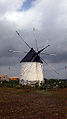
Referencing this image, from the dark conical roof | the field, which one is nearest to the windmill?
the dark conical roof

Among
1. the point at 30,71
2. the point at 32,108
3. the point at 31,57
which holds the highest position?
the point at 31,57

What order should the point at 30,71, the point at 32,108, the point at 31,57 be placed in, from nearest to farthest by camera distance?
the point at 32,108
the point at 30,71
the point at 31,57

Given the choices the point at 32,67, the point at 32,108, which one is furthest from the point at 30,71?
the point at 32,108

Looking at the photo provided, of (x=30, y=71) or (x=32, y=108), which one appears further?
(x=30, y=71)

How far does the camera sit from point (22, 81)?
33.8 m

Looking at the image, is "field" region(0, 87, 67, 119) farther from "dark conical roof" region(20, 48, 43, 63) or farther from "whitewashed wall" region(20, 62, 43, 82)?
"dark conical roof" region(20, 48, 43, 63)

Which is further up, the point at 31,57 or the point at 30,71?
the point at 31,57

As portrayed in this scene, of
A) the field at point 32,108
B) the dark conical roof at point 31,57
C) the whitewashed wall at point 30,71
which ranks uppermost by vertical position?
the dark conical roof at point 31,57

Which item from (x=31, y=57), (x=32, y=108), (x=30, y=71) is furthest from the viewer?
(x=31, y=57)

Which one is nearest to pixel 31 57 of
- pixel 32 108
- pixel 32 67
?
pixel 32 67

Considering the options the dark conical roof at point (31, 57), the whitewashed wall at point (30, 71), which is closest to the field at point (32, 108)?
the whitewashed wall at point (30, 71)

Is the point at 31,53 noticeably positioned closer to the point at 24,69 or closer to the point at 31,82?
the point at 24,69

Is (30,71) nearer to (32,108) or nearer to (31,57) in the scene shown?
(31,57)

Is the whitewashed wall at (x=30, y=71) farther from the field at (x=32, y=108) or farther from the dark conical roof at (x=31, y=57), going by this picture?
the field at (x=32, y=108)
